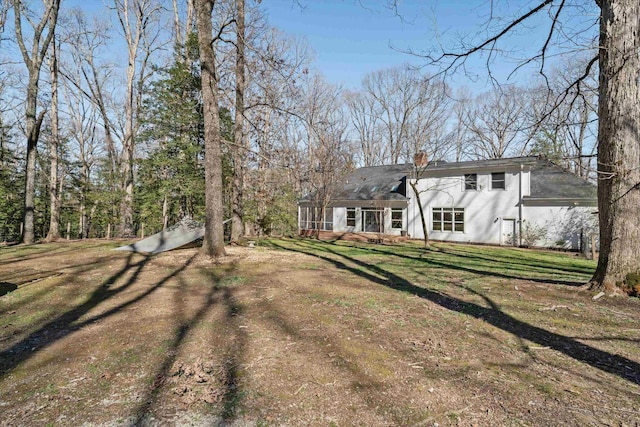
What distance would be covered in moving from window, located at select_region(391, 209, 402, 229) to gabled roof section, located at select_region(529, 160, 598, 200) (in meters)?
6.80

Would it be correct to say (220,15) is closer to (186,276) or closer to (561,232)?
(186,276)

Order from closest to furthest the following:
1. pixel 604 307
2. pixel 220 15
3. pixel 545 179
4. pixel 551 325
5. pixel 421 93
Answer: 1. pixel 551 325
2. pixel 604 307
3. pixel 220 15
4. pixel 545 179
5. pixel 421 93

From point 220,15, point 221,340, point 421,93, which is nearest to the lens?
point 221,340

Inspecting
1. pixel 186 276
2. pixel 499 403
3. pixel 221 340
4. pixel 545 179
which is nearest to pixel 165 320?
pixel 221 340

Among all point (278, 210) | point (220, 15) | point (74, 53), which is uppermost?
point (74, 53)

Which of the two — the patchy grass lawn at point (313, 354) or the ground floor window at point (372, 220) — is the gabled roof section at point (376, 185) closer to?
the ground floor window at point (372, 220)

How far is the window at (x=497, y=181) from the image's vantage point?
17031mm

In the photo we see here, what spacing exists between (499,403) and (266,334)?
2152mm

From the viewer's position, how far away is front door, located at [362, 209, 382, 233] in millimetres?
20344

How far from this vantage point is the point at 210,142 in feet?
25.8

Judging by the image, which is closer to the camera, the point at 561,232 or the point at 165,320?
the point at 165,320

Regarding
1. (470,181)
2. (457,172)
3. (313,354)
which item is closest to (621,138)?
(313,354)

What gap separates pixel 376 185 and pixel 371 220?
2.65m

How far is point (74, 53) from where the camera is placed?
19969 millimetres
